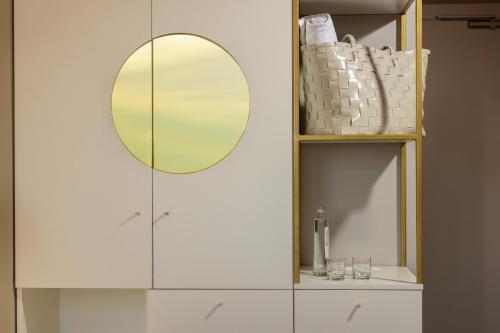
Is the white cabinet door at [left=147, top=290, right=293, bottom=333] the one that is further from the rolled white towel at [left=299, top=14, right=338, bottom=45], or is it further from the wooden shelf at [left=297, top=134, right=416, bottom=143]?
the rolled white towel at [left=299, top=14, right=338, bottom=45]

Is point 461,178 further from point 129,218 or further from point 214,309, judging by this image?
point 129,218

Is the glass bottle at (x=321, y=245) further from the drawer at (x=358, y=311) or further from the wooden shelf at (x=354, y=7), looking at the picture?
the wooden shelf at (x=354, y=7)

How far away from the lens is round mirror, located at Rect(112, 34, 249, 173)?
1764mm

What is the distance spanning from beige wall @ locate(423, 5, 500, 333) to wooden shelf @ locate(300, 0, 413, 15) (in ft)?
3.27

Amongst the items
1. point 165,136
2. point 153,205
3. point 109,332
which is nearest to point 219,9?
point 165,136

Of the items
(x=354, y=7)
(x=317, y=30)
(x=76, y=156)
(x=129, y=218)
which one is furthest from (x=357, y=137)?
(x=76, y=156)

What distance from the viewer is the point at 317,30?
177 cm

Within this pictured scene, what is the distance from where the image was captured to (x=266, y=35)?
1750mm

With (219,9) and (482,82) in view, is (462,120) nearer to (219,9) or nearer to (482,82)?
(482,82)

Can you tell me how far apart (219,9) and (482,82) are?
5.73 feet

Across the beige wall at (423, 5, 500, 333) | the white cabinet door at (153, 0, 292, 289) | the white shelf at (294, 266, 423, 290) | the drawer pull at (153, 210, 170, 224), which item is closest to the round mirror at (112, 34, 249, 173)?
the white cabinet door at (153, 0, 292, 289)

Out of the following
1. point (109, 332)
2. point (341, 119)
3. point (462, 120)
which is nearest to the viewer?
point (341, 119)

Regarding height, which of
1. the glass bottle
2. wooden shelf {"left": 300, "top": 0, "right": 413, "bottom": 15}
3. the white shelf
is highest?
wooden shelf {"left": 300, "top": 0, "right": 413, "bottom": 15}

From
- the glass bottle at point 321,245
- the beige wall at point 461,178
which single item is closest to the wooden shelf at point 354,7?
the glass bottle at point 321,245
